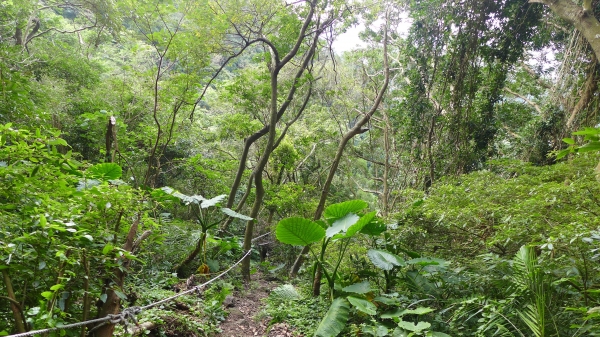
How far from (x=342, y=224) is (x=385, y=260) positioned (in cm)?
54

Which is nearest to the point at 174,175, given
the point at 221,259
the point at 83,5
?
the point at 221,259

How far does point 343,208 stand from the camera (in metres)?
3.67

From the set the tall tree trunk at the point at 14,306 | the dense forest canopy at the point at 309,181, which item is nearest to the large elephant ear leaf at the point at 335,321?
the dense forest canopy at the point at 309,181

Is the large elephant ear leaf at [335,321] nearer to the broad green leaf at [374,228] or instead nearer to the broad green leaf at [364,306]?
the broad green leaf at [364,306]

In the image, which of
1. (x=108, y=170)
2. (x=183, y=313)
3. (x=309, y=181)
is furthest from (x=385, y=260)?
(x=309, y=181)

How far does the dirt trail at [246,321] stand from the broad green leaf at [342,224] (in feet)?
3.39

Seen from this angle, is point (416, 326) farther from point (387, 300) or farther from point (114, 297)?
point (114, 297)

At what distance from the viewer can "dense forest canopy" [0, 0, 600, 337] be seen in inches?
68.6

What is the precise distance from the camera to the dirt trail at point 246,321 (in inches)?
132

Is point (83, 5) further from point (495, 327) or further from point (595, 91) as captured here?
point (595, 91)

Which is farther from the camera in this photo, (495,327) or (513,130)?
(513,130)

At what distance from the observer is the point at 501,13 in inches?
240

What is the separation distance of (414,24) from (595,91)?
11.2 feet

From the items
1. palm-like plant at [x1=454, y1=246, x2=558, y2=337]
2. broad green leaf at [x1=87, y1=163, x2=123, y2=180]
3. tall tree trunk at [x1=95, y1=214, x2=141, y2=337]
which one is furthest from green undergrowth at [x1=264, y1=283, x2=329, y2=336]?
broad green leaf at [x1=87, y1=163, x2=123, y2=180]
